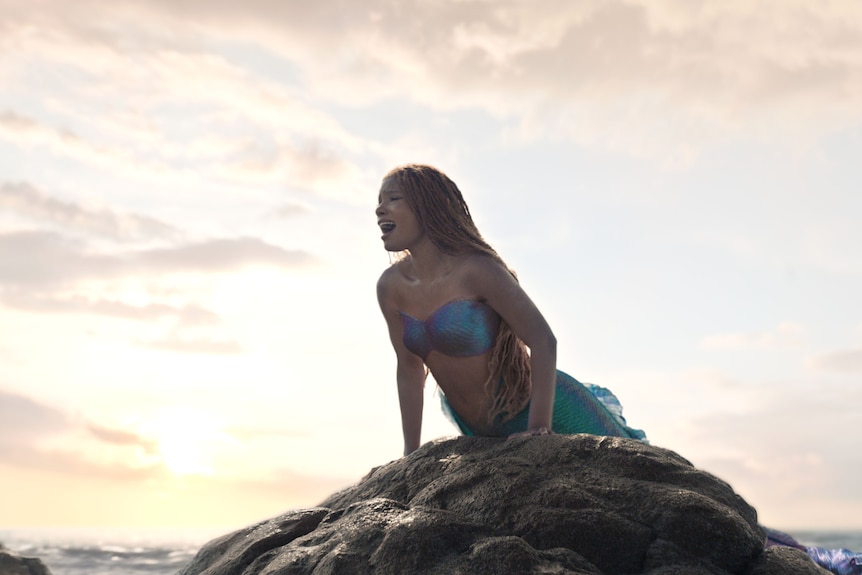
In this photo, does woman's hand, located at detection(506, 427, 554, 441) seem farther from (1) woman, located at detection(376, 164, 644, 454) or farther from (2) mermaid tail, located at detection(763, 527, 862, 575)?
(2) mermaid tail, located at detection(763, 527, 862, 575)

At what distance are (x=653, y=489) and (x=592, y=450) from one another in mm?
426

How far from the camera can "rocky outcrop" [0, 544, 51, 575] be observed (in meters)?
8.49

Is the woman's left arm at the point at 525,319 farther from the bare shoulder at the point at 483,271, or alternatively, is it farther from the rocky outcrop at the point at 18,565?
the rocky outcrop at the point at 18,565

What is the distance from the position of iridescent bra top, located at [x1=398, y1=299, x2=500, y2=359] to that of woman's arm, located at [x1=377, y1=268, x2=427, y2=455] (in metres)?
0.36

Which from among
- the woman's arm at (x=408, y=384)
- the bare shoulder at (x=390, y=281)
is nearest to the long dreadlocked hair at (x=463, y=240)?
the bare shoulder at (x=390, y=281)

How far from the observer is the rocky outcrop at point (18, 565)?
8.49m

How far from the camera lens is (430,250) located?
5.29 meters

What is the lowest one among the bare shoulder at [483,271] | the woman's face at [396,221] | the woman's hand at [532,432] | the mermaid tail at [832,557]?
the mermaid tail at [832,557]

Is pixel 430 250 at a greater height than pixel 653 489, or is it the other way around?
pixel 430 250

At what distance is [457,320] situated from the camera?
5.17m

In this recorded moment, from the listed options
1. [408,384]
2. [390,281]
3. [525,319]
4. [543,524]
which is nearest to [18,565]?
[408,384]

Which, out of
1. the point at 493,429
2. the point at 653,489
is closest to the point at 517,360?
the point at 493,429

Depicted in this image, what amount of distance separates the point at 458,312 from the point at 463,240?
0.45 meters

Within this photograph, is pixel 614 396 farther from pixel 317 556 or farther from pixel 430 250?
pixel 317 556
